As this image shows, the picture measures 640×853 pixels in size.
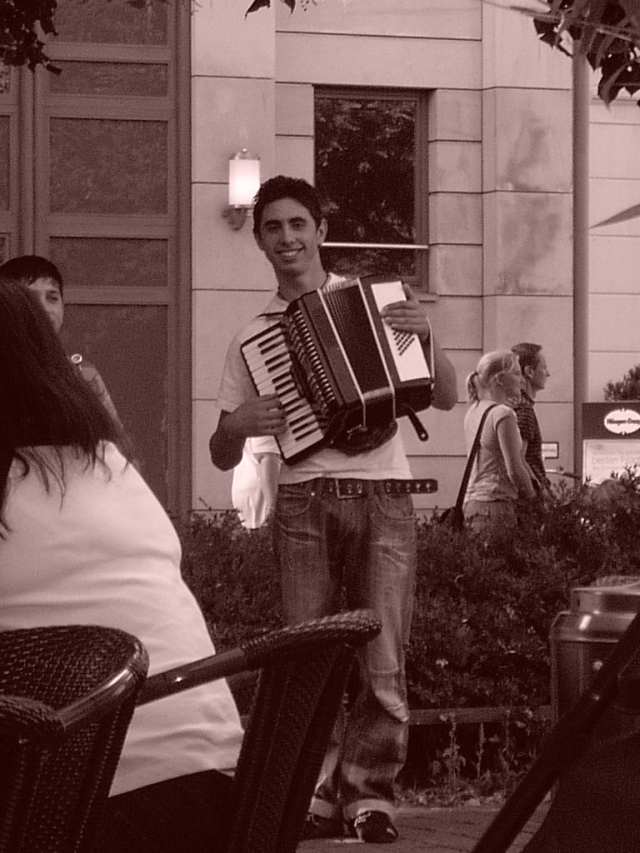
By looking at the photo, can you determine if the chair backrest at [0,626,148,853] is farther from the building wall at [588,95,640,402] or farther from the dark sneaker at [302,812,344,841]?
the building wall at [588,95,640,402]

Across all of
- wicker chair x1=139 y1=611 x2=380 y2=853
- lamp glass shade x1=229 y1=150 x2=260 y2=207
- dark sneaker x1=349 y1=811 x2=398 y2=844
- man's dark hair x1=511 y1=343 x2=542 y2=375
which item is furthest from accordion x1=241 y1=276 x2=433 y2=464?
lamp glass shade x1=229 y1=150 x2=260 y2=207

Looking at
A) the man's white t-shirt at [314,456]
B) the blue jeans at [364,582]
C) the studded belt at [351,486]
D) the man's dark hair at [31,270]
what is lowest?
the blue jeans at [364,582]

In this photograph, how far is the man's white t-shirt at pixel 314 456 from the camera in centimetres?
574

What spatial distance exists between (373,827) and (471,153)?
404 inches

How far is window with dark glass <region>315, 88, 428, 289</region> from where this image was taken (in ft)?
50.4

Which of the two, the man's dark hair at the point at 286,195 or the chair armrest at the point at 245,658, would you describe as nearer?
the chair armrest at the point at 245,658

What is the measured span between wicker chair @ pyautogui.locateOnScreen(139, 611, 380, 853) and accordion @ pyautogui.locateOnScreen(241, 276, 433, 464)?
2891 millimetres

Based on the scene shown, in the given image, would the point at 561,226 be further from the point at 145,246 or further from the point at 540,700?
the point at 540,700

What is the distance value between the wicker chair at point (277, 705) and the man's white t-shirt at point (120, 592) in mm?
125

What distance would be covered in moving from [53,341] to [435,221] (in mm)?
12597

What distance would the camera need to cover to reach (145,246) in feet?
47.2

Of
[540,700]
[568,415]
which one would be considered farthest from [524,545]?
[568,415]

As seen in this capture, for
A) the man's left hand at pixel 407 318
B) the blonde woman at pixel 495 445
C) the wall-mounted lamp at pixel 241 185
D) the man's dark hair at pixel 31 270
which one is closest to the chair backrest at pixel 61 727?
the man's left hand at pixel 407 318

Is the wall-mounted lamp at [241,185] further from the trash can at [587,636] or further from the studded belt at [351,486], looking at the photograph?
the trash can at [587,636]
